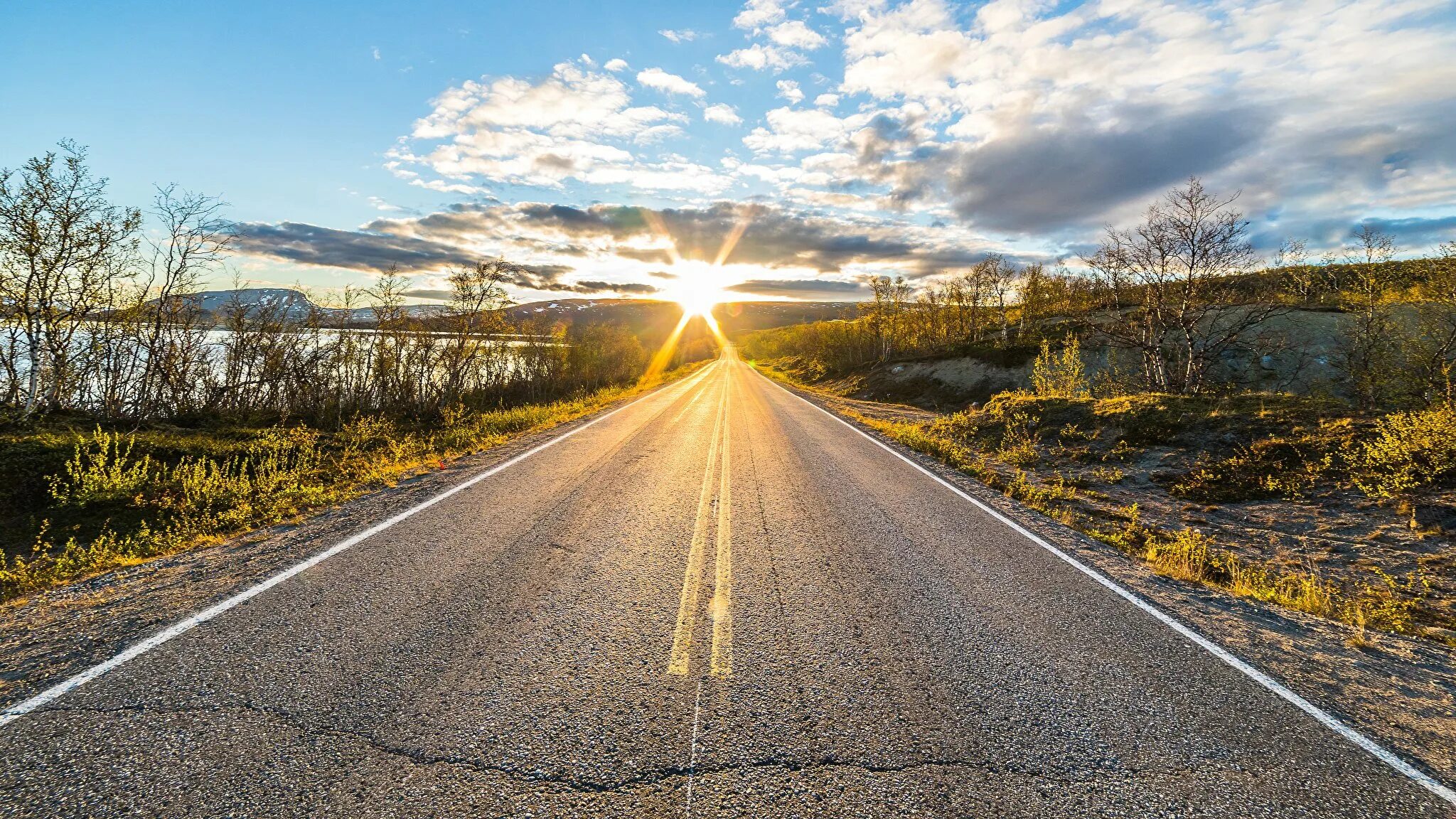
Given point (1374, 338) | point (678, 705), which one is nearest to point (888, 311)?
point (1374, 338)

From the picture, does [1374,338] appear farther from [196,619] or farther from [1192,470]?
[196,619]

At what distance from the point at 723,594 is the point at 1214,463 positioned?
10362 millimetres

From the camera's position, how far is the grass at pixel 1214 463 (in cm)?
581

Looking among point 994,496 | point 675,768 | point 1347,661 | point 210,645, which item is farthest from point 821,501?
point 210,645

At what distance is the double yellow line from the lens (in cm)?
389

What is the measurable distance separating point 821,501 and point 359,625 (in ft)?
19.4

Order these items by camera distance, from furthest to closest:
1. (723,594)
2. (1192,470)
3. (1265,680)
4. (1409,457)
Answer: (1192,470) → (1409,457) → (723,594) → (1265,680)

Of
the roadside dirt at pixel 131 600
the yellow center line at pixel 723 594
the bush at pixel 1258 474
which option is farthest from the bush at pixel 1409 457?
the roadside dirt at pixel 131 600

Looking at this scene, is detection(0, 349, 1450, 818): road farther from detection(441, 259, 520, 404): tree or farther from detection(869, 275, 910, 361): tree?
detection(869, 275, 910, 361): tree

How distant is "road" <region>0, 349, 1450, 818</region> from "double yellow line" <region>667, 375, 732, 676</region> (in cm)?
3

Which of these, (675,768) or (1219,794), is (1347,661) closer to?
(1219,794)

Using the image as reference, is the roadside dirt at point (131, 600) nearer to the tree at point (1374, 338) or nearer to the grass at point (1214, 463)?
the grass at point (1214, 463)

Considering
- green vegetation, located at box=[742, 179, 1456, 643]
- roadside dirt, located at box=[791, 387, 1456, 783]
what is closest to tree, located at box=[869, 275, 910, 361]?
green vegetation, located at box=[742, 179, 1456, 643]

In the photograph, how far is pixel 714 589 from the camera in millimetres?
5109
